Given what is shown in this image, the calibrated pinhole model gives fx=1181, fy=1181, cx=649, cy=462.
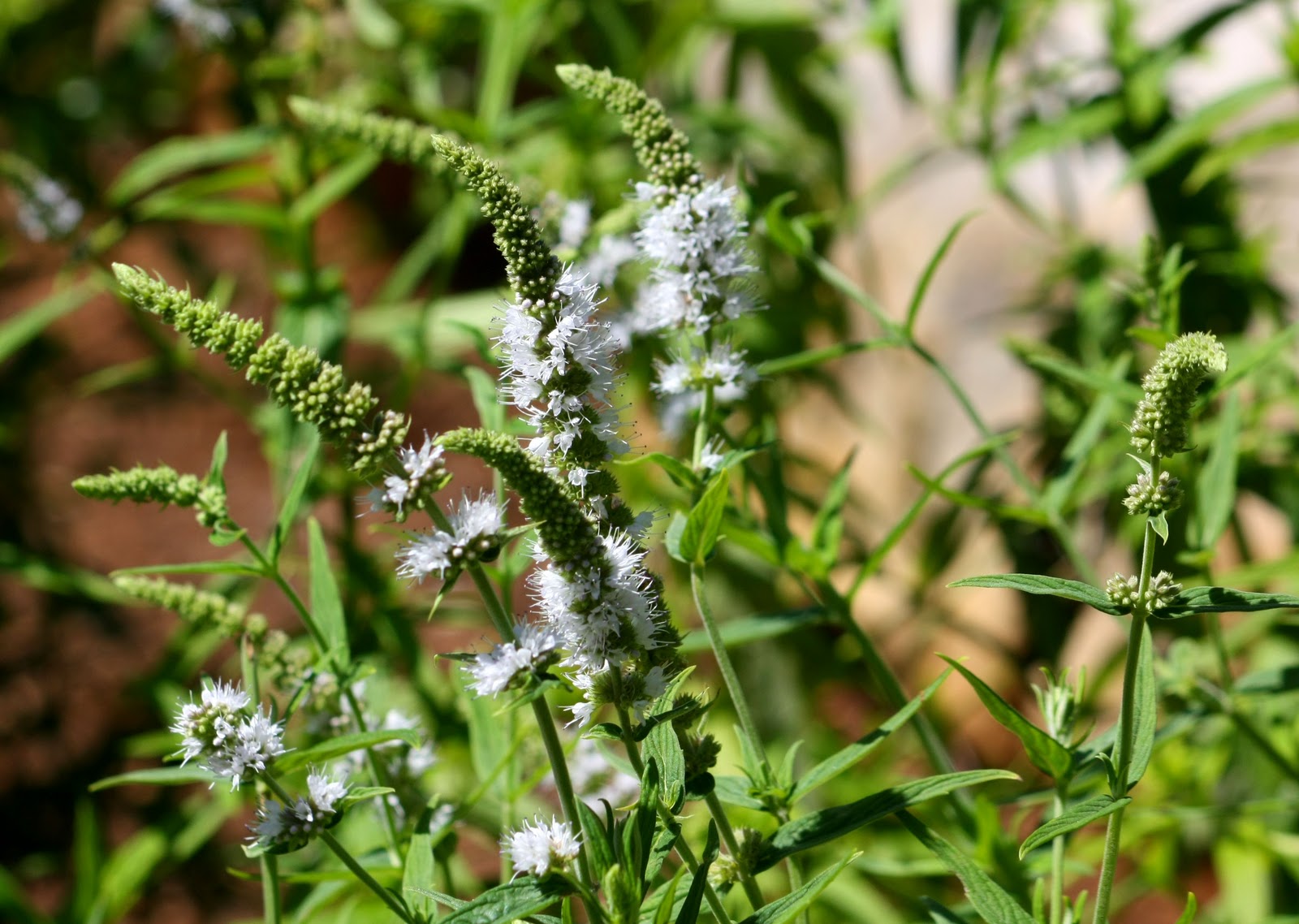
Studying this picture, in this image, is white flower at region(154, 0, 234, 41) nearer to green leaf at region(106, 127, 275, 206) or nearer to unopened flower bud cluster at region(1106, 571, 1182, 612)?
green leaf at region(106, 127, 275, 206)

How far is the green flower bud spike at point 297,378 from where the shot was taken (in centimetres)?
98

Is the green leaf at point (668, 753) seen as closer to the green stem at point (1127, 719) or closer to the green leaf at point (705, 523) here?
the green leaf at point (705, 523)

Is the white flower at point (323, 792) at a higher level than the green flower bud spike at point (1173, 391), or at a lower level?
lower

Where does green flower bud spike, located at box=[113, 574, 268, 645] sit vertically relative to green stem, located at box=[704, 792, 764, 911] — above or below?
above

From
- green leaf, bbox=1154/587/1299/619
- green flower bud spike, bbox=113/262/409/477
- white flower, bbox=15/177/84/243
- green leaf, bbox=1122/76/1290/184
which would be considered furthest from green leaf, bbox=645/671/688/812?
white flower, bbox=15/177/84/243

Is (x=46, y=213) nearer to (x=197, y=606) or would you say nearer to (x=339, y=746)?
(x=197, y=606)

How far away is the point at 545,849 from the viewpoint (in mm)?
998

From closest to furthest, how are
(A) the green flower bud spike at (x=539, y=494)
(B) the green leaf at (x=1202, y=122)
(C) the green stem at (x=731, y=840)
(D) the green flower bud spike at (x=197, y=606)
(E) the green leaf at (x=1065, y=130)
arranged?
(A) the green flower bud spike at (x=539, y=494)
(C) the green stem at (x=731, y=840)
(D) the green flower bud spike at (x=197, y=606)
(B) the green leaf at (x=1202, y=122)
(E) the green leaf at (x=1065, y=130)

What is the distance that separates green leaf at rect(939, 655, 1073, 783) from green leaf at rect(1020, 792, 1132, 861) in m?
0.08

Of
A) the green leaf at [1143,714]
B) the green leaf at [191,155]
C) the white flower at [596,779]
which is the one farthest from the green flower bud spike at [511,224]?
the green leaf at [191,155]

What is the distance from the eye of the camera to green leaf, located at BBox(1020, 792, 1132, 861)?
3.26ft

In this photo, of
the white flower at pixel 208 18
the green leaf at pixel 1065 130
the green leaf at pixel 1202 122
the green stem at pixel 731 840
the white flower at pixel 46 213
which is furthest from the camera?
the white flower at pixel 46 213

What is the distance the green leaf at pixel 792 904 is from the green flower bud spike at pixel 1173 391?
43 centimetres

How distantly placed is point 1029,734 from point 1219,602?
0.21 meters
